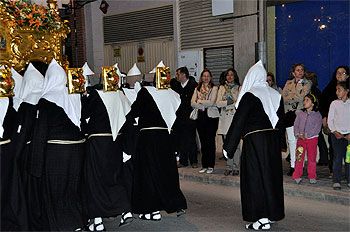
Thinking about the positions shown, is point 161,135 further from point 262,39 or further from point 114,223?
point 262,39

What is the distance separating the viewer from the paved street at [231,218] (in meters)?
6.00

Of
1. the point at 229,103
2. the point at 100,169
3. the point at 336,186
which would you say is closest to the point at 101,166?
the point at 100,169

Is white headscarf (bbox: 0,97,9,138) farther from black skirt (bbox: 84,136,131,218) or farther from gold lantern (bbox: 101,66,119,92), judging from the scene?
gold lantern (bbox: 101,66,119,92)

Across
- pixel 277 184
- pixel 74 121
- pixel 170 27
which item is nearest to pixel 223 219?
pixel 277 184

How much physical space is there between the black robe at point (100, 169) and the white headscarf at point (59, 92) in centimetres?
26

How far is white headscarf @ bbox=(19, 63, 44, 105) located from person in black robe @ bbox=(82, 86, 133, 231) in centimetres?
58

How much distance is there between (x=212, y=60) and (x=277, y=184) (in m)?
7.05

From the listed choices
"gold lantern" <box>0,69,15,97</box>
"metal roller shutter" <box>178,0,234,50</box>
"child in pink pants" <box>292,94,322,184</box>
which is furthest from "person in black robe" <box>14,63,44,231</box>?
"metal roller shutter" <box>178,0,234,50</box>

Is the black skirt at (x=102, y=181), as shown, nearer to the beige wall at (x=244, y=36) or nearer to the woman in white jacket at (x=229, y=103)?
the woman in white jacket at (x=229, y=103)

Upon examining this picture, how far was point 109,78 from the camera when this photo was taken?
599 cm

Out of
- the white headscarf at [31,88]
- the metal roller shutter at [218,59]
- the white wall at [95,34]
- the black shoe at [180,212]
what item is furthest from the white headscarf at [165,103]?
the white wall at [95,34]

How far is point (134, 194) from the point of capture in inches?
251

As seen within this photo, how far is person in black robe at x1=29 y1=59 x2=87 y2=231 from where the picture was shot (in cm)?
555

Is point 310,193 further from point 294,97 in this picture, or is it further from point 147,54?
point 147,54
